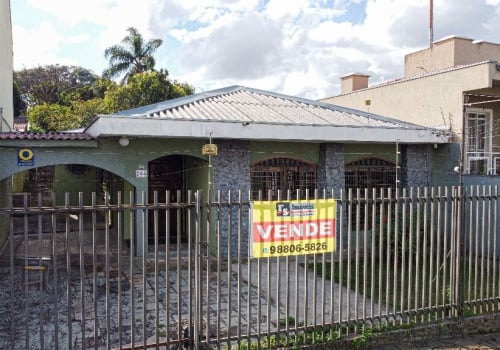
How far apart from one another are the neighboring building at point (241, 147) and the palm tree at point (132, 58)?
19.5 meters

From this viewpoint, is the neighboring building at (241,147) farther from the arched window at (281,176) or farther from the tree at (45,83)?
the tree at (45,83)

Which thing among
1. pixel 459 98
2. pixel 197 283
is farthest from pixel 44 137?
pixel 459 98

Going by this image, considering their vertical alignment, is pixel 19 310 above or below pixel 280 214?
below

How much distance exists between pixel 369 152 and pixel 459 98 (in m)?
3.15

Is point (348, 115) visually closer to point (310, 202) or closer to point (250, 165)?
point (250, 165)

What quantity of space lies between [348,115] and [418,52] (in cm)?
688

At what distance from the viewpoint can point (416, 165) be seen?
13.5 meters

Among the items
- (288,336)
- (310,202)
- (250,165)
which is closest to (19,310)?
(288,336)

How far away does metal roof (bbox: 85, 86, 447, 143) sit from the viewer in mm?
9969

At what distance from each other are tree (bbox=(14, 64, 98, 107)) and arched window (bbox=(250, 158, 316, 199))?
106 feet

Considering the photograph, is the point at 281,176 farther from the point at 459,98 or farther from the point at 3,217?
the point at 3,217

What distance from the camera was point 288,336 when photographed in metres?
5.32

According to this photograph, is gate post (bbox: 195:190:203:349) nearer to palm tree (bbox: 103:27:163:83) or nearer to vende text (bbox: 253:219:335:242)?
vende text (bbox: 253:219:335:242)

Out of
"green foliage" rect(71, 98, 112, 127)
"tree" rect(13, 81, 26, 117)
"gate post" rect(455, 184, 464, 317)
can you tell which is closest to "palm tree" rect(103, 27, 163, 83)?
"green foliage" rect(71, 98, 112, 127)
